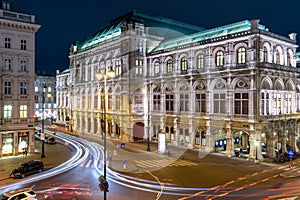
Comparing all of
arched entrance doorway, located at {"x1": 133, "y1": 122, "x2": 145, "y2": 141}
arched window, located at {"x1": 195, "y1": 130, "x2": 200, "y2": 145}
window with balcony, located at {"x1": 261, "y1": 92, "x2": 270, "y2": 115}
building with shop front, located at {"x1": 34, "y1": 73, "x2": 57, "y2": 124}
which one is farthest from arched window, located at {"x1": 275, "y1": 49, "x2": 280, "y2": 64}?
building with shop front, located at {"x1": 34, "y1": 73, "x2": 57, "y2": 124}

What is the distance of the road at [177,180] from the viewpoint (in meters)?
22.9

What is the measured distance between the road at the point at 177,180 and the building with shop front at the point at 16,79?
989 centimetres

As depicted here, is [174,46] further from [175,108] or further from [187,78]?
[175,108]

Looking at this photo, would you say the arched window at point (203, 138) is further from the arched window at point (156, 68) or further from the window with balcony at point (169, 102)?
the arched window at point (156, 68)

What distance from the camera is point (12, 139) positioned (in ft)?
126

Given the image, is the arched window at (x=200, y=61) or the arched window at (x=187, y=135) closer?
the arched window at (x=200, y=61)

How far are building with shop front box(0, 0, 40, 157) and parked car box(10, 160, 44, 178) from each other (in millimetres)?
8804

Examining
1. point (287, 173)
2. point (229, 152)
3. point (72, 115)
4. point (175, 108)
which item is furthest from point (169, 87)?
point (72, 115)

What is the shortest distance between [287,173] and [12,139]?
36.6m

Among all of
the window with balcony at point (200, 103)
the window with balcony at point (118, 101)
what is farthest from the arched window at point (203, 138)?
the window with balcony at point (118, 101)

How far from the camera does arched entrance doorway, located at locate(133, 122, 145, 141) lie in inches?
2093

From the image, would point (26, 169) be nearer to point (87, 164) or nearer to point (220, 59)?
point (87, 164)

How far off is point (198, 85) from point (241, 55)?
8820 millimetres

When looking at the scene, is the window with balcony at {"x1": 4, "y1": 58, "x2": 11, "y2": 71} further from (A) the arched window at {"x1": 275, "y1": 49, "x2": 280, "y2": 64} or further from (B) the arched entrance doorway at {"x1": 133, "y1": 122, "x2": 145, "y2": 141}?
(A) the arched window at {"x1": 275, "y1": 49, "x2": 280, "y2": 64}
